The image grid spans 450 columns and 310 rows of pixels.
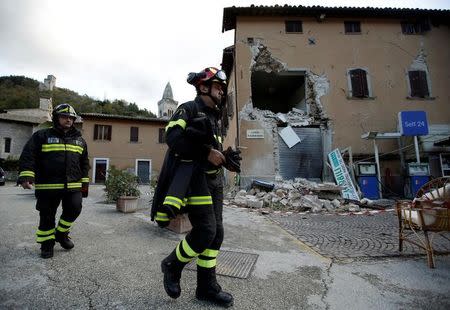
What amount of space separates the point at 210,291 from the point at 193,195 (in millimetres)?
785

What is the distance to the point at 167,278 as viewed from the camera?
1950mm

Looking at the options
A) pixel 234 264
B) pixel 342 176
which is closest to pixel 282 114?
pixel 342 176

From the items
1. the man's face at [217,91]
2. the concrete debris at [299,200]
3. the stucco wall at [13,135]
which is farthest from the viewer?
the stucco wall at [13,135]

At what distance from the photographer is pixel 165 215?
5.98 ft

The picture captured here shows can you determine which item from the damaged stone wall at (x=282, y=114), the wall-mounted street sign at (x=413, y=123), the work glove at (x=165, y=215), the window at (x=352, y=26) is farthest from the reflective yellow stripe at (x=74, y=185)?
the window at (x=352, y=26)

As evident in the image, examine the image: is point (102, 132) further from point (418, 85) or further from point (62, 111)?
point (418, 85)

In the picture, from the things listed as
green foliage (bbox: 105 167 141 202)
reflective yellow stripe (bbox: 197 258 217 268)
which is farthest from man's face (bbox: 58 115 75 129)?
green foliage (bbox: 105 167 141 202)

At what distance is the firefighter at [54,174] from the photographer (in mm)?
2932

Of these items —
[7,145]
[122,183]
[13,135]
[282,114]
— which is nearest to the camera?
[122,183]

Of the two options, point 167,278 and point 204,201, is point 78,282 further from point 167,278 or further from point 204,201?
point 204,201

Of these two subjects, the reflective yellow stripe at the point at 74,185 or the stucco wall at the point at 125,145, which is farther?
the stucco wall at the point at 125,145

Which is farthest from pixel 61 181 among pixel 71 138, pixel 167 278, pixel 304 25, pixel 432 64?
pixel 432 64

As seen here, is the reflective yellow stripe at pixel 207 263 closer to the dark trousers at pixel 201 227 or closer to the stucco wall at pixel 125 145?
the dark trousers at pixel 201 227

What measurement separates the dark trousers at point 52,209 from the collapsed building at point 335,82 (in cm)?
853
